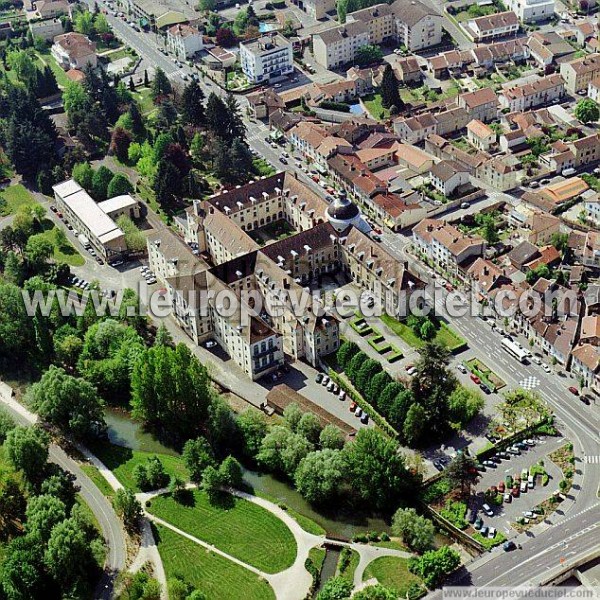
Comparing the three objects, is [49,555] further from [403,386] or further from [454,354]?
[454,354]

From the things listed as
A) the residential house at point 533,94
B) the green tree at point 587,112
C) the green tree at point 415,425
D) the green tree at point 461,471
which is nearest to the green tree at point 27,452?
the green tree at point 415,425

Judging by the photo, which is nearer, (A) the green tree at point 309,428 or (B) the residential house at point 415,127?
(A) the green tree at point 309,428

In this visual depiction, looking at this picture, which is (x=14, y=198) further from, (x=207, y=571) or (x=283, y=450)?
(x=207, y=571)

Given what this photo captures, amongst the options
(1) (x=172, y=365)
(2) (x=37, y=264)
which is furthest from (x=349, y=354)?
(2) (x=37, y=264)

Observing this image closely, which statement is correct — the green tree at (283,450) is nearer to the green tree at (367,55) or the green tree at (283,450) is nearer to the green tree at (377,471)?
the green tree at (377,471)

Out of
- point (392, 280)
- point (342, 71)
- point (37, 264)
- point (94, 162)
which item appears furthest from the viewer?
point (342, 71)

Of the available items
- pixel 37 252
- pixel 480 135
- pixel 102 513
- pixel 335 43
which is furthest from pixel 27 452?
pixel 335 43
